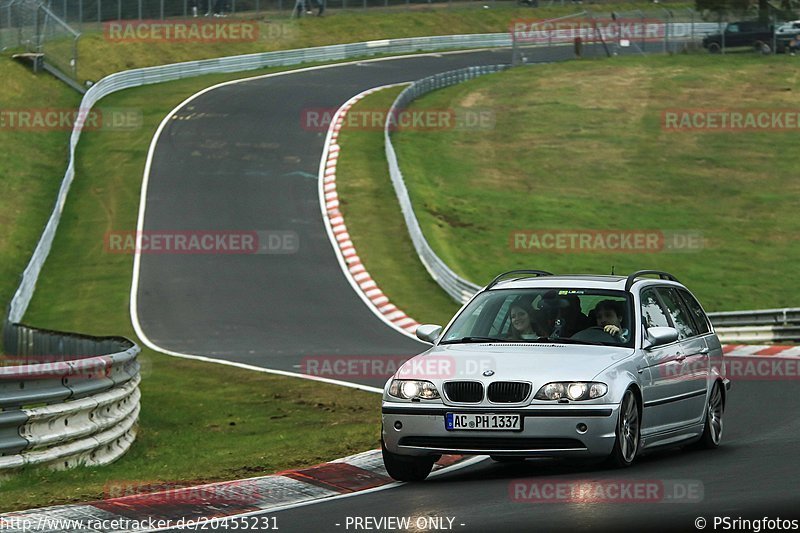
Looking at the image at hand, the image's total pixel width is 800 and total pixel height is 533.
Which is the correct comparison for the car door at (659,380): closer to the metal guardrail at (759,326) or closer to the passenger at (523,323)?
the passenger at (523,323)

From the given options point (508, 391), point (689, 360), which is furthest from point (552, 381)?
point (689, 360)

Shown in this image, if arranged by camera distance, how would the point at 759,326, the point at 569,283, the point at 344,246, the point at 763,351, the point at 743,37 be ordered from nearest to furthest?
the point at 569,283, the point at 763,351, the point at 759,326, the point at 344,246, the point at 743,37

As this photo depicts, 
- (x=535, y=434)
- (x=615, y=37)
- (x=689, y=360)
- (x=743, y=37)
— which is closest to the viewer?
(x=535, y=434)

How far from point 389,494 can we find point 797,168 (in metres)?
38.6

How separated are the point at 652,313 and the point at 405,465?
2.64m

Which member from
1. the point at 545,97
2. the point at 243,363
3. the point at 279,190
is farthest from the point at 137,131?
the point at 243,363

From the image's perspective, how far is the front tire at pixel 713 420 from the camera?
38.5 ft

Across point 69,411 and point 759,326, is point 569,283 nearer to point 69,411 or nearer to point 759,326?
point 69,411

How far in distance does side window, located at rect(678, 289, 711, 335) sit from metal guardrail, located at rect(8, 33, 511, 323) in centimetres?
1716

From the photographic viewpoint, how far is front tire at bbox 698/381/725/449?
11.7 metres

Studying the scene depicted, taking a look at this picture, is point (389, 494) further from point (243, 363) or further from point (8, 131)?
point (8, 131)

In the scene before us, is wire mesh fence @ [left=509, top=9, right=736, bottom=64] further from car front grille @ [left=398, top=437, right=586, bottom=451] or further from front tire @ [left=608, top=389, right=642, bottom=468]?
car front grille @ [left=398, top=437, right=586, bottom=451]

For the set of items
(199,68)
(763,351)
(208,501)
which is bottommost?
(763,351)

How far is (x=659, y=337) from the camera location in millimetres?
10477
